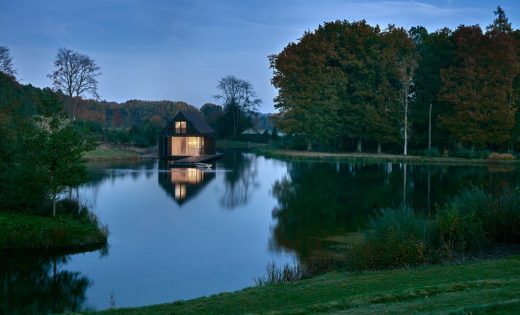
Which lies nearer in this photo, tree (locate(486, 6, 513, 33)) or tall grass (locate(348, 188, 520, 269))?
tall grass (locate(348, 188, 520, 269))

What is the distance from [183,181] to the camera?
36250 mm

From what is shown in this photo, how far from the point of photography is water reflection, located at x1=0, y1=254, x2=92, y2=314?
11.6 metres

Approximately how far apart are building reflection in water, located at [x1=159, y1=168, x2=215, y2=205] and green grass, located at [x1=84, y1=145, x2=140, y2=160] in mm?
11565

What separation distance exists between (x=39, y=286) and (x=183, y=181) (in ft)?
76.0

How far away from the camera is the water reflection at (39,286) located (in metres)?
11.6

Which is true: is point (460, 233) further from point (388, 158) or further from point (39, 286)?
point (388, 158)

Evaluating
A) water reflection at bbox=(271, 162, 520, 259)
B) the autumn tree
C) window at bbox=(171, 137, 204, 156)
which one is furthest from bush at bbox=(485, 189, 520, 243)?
window at bbox=(171, 137, 204, 156)

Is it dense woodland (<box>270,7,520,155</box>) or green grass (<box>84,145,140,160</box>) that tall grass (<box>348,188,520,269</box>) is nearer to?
dense woodland (<box>270,7,520,155</box>)

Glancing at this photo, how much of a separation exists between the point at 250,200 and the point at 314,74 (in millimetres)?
32279

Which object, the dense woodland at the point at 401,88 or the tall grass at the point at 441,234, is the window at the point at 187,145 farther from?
the tall grass at the point at 441,234

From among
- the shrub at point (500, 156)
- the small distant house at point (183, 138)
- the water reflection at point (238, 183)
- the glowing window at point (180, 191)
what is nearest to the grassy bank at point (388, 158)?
the shrub at point (500, 156)

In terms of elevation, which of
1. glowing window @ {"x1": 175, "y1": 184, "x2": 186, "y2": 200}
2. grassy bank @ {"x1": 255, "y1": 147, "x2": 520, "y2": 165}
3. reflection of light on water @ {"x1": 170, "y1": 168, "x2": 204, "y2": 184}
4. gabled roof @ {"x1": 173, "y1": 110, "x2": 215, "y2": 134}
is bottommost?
glowing window @ {"x1": 175, "y1": 184, "x2": 186, "y2": 200}

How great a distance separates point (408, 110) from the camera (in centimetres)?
5516

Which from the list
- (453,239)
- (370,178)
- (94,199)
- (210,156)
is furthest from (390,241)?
(210,156)
